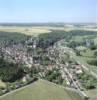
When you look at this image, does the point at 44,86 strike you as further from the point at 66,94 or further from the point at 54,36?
the point at 54,36

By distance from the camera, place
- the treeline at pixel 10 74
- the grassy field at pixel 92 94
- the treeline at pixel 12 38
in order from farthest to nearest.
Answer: the treeline at pixel 12 38, the treeline at pixel 10 74, the grassy field at pixel 92 94

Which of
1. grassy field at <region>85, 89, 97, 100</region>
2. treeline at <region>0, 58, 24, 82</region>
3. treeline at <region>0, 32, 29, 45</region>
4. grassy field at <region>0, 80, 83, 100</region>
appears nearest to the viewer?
grassy field at <region>0, 80, 83, 100</region>

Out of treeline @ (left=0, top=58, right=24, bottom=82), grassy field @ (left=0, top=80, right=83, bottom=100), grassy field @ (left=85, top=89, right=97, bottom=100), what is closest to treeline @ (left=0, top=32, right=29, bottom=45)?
treeline @ (left=0, top=58, right=24, bottom=82)

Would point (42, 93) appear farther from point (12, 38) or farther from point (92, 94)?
point (12, 38)

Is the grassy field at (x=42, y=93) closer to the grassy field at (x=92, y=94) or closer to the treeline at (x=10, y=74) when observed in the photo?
the grassy field at (x=92, y=94)

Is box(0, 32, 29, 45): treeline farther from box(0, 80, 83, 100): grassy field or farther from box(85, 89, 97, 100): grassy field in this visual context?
box(0, 80, 83, 100): grassy field

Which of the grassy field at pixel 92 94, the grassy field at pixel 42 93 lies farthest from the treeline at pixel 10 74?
the grassy field at pixel 42 93

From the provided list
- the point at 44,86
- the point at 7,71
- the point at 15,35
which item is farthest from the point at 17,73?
A: the point at 15,35

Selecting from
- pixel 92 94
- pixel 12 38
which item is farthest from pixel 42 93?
pixel 12 38
